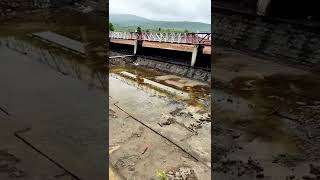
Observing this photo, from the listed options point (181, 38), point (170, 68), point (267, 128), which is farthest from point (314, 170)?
point (181, 38)

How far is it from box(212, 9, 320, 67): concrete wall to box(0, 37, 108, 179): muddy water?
9.62 metres

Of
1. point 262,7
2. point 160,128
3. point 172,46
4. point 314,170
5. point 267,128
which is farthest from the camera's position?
point 262,7

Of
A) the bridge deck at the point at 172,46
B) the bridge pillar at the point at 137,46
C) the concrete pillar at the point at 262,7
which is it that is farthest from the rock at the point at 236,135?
the bridge pillar at the point at 137,46

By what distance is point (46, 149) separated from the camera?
8.30 meters

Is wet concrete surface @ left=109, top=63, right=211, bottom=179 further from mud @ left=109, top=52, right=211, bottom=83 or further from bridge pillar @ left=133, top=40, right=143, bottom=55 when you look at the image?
bridge pillar @ left=133, top=40, right=143, bottom=55

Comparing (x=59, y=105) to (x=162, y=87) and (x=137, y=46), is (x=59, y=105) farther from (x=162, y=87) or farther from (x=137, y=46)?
(x=137, y=46)

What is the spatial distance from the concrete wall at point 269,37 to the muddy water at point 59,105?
9.62m

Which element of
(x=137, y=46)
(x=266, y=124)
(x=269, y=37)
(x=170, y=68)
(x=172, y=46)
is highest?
(x=269, y=37)

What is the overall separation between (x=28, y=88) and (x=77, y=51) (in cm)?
632

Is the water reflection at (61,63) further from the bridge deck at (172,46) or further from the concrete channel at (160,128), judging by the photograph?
the bridge deck at (172,46)

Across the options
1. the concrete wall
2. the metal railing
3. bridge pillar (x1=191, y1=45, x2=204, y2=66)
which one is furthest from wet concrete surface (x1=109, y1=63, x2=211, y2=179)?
the concrete wall

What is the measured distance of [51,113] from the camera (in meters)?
10.4

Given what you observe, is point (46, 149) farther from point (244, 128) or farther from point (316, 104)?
point (316, 104)

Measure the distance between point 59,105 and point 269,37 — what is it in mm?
13713
